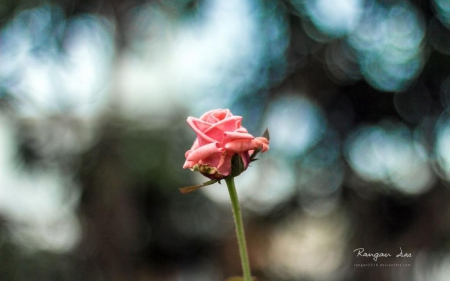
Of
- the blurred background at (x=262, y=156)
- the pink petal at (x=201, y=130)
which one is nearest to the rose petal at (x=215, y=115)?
the pink petal at (x=201, y=130)

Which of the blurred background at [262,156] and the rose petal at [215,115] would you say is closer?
the rose petal at [215,115]

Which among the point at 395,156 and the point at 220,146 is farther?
the point at 395,156

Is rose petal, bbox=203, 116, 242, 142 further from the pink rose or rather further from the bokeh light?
the bokeh light

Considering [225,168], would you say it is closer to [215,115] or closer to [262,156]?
[215,115]

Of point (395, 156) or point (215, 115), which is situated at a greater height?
point (395, 156)

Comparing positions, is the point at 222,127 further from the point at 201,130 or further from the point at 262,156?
the point at 262,156

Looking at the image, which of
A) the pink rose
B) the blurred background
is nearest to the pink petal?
the pink rose

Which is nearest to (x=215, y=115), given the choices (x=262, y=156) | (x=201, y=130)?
(x=201, y=130)

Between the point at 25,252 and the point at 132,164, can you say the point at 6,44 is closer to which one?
the point at 132,164

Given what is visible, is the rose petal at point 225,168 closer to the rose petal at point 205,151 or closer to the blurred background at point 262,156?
the rose petal at point 205,151

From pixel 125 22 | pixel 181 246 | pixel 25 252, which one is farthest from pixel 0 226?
pixel 125 22
